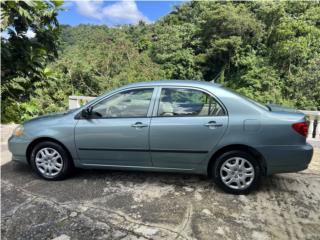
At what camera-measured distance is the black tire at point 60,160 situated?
13.8ft

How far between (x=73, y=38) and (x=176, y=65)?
15054mm

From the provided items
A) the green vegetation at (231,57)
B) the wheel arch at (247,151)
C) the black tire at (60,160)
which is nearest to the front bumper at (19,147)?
the black tire at (60,160)

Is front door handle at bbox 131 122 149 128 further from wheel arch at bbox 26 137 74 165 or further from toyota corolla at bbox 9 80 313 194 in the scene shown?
wheel arch at bbox 26 137 74 165

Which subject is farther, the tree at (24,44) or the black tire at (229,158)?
the black tire at (229,158)

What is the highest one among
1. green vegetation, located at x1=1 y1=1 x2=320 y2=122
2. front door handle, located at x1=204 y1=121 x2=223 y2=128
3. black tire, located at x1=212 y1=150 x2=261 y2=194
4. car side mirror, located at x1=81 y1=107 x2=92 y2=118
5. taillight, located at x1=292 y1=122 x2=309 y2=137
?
green vegetation, located at x1=1 y1=1 x2=320 y2=122

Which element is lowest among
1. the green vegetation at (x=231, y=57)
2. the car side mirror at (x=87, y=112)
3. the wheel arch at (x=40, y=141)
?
the wheel arch at (x=40, y=141)

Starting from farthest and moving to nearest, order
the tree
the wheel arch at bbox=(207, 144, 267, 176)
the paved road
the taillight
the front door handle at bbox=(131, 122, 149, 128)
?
the front door handle at bbox=(131, 122, 149, 128)
the wheel arch at bbox=(207, 144, 267, 176)
the taillight
the paved road
the tree

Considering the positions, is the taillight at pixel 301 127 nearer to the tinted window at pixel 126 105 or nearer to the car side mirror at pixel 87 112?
the tinted window at pixel 126 105

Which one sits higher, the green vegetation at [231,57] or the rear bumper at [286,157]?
the green vegetation at [231,57]

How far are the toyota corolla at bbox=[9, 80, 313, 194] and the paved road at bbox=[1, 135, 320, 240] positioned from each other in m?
0.27

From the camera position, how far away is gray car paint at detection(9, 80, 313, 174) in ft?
12.0

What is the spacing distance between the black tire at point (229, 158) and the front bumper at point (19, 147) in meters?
2.61

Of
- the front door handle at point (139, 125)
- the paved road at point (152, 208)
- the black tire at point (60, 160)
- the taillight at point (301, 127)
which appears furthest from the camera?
the black tire at point (60, 160)

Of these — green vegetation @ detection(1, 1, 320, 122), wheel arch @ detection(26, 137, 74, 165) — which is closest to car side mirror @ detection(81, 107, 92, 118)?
wheel arch @ detection(26, 137, 74, 165)
